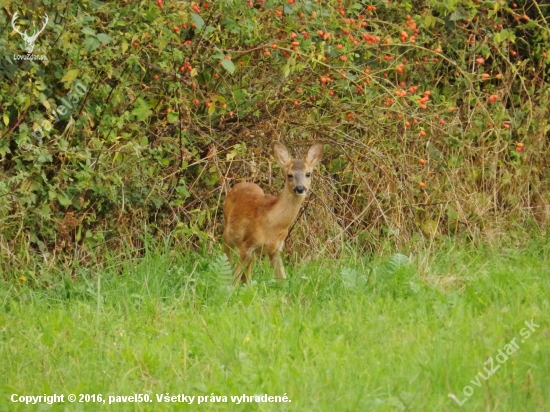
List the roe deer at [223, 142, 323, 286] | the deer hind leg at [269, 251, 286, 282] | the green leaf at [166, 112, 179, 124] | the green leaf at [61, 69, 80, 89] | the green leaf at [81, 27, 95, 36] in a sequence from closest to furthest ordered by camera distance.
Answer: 1. the green leaf at [81, 27, 95, 36]
2. the green leaf at [61, 69, 80, 89]
3. the deer hind leg at [269, 251, 286, 282]
4. the roe deer at [223, 142, 323, 286]
5. the green leaf at [166, 112, 179, 124]

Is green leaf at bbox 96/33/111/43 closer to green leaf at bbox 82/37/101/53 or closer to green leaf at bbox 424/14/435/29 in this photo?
green leaf at bbox 82/37/101/53

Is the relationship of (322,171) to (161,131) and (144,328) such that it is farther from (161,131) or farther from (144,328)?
(144,328)

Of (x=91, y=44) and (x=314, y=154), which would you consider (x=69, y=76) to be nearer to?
(x=91, y=44)

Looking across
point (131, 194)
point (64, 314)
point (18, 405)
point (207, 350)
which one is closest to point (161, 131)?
point (131, 194)

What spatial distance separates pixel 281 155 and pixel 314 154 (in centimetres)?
25

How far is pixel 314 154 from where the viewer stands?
7.88m

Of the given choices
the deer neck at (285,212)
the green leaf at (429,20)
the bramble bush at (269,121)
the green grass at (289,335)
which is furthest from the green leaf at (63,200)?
the green leaf at (429,20)

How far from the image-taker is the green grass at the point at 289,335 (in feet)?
15.9

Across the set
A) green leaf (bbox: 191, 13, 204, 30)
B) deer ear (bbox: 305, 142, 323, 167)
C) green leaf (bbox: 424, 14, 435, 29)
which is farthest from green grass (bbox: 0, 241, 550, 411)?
green leaf (bbox: 424, 14, 435, 29)

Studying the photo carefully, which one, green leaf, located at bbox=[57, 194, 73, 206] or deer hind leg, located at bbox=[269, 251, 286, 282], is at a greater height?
green leaf, located at bbox=[57, 194, 73, 206]

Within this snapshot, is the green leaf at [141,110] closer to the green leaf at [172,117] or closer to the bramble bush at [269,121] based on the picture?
the bramble bush at [269,121]

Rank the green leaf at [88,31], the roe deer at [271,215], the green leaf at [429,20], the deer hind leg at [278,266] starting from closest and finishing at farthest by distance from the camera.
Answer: the green leaf at [88,31], the deer hind leg at [278,266], the roe deer at [271,215], the green leaf at [429,20]

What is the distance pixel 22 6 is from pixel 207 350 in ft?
9.85

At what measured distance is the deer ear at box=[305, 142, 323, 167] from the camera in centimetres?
784
